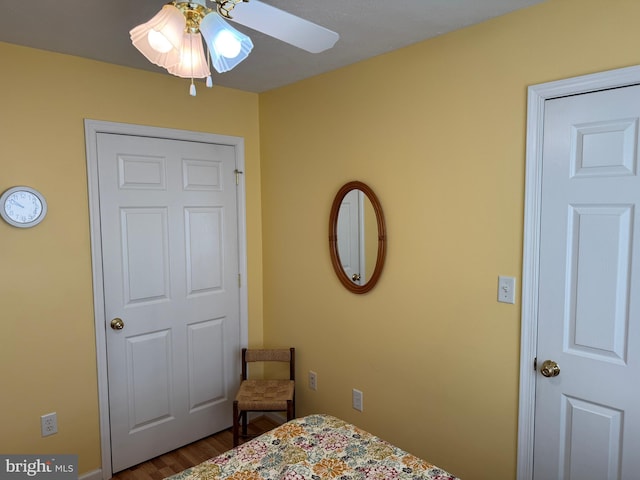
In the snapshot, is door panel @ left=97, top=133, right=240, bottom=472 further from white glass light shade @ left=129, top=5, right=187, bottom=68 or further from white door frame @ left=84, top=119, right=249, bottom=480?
white glass light shade @ left=129, top=5, right=187, bottom=68

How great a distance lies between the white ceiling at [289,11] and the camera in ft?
5.64

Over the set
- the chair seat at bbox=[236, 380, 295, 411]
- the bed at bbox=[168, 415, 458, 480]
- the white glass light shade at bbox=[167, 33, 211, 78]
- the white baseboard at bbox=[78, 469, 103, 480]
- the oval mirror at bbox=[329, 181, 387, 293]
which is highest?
the white glass light shade at bbox=[167, 33, 211, 78]

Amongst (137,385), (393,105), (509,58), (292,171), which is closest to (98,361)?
(137,385)

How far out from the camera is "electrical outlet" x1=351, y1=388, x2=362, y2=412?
2.58 m

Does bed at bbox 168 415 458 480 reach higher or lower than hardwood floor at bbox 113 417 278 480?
higher

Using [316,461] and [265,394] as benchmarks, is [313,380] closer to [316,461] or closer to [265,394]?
[265,394]

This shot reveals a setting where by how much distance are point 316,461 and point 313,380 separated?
4.43 ft

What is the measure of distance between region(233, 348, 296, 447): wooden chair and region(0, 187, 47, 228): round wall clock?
1.51m

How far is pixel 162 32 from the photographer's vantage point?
1142 millimetres

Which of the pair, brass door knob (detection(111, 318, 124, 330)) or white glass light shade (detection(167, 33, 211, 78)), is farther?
brass door knob (detection(111, 318, 124, 330))

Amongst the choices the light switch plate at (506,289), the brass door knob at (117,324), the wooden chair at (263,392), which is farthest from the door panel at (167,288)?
the light switch plate at (506,289)

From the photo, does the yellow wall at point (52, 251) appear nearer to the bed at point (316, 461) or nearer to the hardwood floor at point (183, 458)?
the hardwood floor at point (183, 458)

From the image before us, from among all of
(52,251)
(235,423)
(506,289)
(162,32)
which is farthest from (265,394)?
(162,32)

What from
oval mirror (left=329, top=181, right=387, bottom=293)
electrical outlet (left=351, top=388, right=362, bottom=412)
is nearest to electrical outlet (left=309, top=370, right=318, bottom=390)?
electrical outlet (left=351, top=388, right=362, bottom=412)
